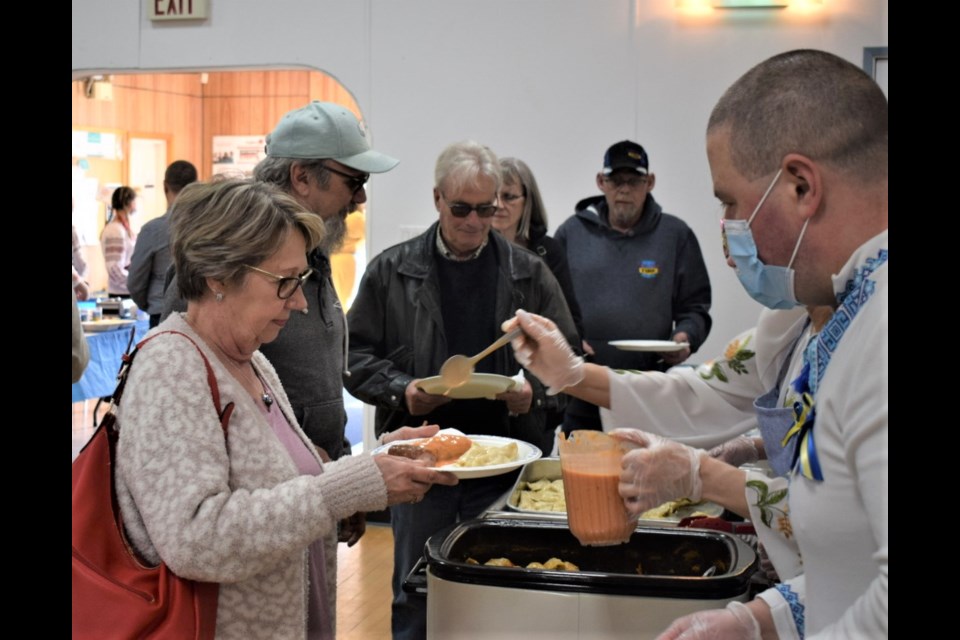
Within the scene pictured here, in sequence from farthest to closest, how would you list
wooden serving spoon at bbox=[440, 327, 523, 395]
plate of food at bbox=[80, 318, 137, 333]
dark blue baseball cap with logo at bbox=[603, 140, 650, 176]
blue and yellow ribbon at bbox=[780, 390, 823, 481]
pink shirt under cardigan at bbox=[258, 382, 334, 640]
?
1. plate of food at bbox=[80, 318, 137, 333]
2. dark blue baseball cap with logo at bbox=[603, 140, 650, 176]
3. wooden serving spoon at bbox=[440, 327, 523, 395]
4. pink shirt under cardigan at bbox=[258, 382, 334, 640]
5. blue and yellow ribbon at bbox=[780, 390, 823, 481]

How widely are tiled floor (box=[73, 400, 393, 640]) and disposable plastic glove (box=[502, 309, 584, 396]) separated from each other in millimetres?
2122

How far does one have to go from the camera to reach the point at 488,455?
2.50m

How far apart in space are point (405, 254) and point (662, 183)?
2.66m

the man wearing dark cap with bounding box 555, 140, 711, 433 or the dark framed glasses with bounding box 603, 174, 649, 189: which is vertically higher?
the dark framed glasses with bounding box 603, 174, 649, 189

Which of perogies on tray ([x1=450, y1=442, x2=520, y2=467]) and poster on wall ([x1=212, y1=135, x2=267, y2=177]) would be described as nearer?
perogies on tray ([x1=450, y1=442, x2=520, y2=467])

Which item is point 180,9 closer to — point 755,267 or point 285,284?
point 285,284

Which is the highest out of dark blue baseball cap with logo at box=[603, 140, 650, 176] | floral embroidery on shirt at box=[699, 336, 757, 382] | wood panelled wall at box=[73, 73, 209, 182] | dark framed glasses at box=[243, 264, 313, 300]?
wood panelled wall at box=[73, 73, 209, 182]

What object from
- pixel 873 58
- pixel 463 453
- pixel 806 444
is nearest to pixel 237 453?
A: pixel 463 453

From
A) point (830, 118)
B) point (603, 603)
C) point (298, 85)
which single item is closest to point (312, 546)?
point (603, 603)

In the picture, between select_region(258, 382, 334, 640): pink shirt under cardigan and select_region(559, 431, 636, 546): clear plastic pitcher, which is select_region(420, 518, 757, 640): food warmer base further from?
select_region(258, 382, 334, 640): pink shirt under cardigan

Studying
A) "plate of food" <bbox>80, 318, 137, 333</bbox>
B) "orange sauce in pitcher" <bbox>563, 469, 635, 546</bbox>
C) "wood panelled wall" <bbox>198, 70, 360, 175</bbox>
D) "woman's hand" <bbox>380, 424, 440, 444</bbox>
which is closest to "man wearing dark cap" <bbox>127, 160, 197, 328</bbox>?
"plate of food" <bbox>80, 318, 137, 333</bbox>

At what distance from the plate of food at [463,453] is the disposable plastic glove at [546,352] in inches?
8.4

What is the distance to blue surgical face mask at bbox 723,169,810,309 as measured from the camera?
1.49 m

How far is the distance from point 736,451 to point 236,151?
1067 centimetres
